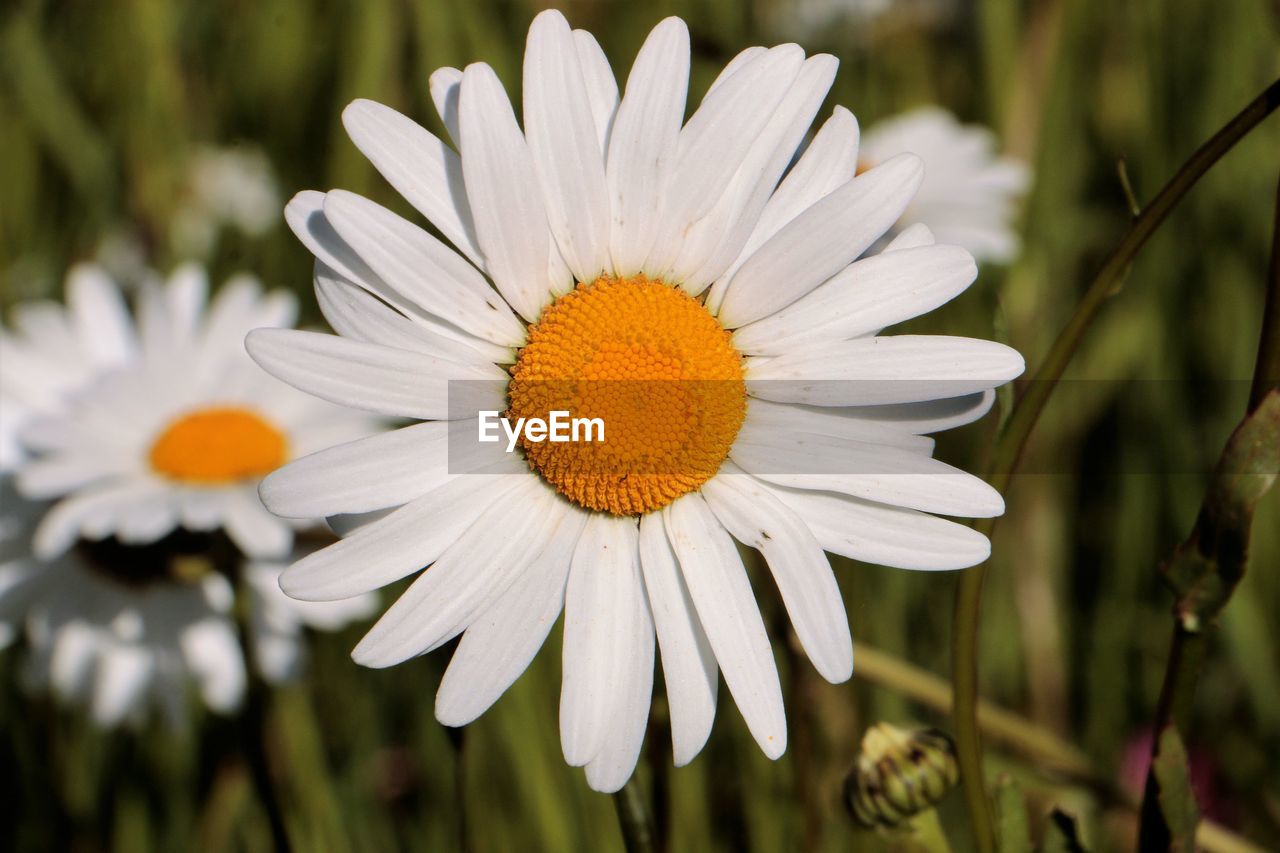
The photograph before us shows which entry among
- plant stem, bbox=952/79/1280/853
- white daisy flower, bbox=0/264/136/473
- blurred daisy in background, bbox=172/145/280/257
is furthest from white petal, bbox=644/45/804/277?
blurred daisy in background, bbox=172/145/280/257

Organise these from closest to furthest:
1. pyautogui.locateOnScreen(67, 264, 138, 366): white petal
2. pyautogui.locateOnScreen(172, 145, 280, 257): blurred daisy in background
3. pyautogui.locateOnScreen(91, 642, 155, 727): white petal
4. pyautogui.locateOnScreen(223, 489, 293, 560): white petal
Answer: pyautogui.locateOnScreen(223, 489, 293, 560): white petal, pyautogui.locateOnScreen(91, 642, 155, 727): white petal, pyautogui.locateOnScreen(67, 264, 138, 366): white petal, pyautogui.locateOnScreen(172, 145, 280, 257): blurred daisy in background

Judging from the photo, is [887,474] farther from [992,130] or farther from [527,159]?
[992,130]

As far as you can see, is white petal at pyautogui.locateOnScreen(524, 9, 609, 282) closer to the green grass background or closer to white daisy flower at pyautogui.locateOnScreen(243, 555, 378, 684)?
the green grass background

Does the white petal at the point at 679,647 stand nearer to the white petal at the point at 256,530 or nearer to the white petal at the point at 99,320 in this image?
the white petal at the point at 256,530

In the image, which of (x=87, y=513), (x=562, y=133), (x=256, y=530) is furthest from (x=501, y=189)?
(x=87, y=513)

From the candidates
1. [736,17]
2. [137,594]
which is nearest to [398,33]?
[736,17]

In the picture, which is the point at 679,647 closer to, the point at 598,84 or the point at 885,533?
the point at 885,533

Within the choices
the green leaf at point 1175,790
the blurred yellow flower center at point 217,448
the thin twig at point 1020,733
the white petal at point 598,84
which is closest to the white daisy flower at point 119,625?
the blurred yellow flower center at point 217,448
